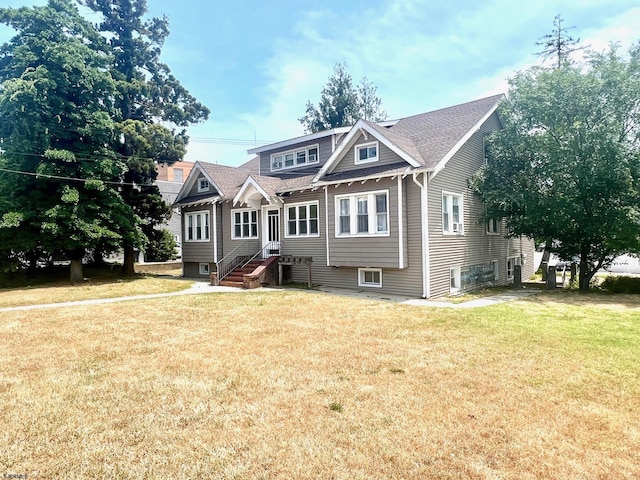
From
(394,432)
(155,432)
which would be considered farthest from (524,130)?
(155,432)

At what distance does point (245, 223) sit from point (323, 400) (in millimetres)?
15926

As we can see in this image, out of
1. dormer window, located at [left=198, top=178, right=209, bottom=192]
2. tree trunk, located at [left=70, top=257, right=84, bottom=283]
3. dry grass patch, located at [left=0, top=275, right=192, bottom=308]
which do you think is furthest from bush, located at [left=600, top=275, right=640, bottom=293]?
tree trunk, located at [left=70, top=257, right=84, bottom=283]

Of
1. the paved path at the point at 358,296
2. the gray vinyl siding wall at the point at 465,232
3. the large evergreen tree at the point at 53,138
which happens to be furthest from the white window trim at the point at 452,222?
the large evergreen tree at the point at 53,138

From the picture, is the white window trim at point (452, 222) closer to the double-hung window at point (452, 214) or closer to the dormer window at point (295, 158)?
the double-hung window at point (452, 214)

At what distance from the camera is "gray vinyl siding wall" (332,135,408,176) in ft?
47.1

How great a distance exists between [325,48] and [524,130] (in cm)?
1179

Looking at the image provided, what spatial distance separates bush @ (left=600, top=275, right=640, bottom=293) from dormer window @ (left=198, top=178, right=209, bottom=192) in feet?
65.7

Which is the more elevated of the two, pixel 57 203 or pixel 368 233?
pixel 57 203

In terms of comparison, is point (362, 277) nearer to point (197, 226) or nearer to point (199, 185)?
point (197, 226)

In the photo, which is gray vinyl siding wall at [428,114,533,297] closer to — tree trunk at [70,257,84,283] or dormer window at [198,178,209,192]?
dormer window at [198,178,209,192]

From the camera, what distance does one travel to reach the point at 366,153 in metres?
15.2

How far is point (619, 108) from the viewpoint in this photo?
14727mm

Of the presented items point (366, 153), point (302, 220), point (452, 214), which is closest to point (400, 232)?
point (452, 214)

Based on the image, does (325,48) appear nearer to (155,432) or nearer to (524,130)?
(524,130)
